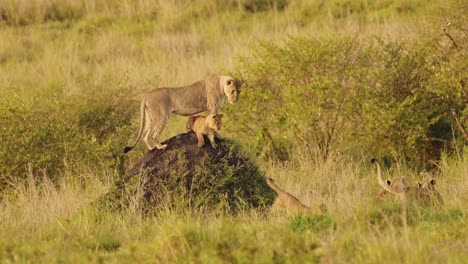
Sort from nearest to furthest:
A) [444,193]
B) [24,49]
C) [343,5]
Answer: [444,193] → [24,49] → [343,5]

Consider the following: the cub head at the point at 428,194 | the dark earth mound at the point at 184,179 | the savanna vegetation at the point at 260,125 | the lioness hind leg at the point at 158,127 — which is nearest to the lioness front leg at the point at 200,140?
the dark earth mound at the point at 184,179

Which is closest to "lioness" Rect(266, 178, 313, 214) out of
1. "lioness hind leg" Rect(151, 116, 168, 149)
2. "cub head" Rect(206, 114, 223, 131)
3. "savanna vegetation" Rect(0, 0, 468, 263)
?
"savanna vegetation" Rect(0, 0, 468, 263)

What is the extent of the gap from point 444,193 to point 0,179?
5.46 metres

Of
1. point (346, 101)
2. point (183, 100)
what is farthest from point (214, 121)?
point (346, 101)

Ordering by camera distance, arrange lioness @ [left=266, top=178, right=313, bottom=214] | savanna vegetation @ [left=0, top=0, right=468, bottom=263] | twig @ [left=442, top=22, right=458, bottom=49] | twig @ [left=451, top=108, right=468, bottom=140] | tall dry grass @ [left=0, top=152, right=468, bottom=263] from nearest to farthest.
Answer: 1. tall dry grass @ [left=0, top=152, right=468, bottom=263]
2. savanna vegetation @ [left=0, top=0, right=468, bottom=263]
3. lioness @ [left=266, top=178, right=313, bottom=214]
4. twig @ [left=451, top=108, right=468, bottom=140]
5. twig @ [left=442, top=22, right=458, bottom=49]

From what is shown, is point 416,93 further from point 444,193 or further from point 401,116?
point 444,193

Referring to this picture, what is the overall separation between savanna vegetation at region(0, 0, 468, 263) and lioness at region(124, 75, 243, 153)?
0.86m

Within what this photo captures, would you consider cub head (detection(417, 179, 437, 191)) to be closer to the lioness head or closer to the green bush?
the lioness head

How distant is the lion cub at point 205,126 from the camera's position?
9.00m

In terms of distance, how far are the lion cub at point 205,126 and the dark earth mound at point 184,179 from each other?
0.18 meters

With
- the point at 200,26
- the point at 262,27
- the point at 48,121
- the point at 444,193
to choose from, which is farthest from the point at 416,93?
the point at 200,26

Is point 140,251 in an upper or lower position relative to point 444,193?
upper

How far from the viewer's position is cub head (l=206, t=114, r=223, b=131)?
8.95m

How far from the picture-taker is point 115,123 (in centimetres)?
1336
